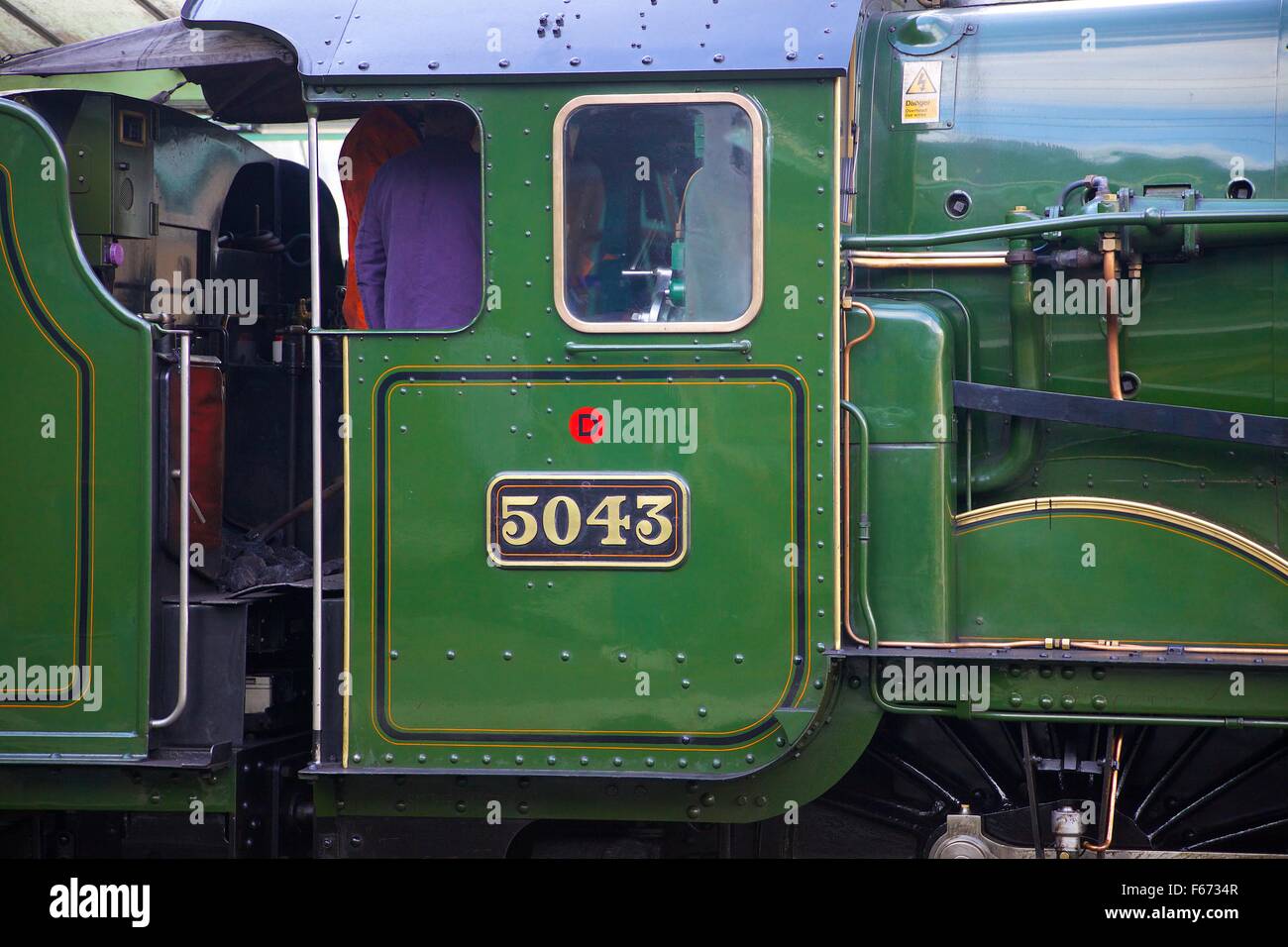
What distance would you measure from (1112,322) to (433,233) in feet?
6.56

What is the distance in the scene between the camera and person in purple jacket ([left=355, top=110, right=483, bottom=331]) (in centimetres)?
378

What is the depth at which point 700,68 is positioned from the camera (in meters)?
3.39

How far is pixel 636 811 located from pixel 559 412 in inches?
45.4

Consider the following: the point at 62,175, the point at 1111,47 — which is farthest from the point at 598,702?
the point at 1111,47

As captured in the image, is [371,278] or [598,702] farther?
[371,278]

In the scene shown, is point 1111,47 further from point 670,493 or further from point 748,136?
point 670,493

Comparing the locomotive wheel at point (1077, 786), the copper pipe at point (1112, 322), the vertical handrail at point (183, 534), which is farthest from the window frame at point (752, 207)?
the locomotive wheel at point (1077, 786)

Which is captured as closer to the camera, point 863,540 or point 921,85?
point 863,540

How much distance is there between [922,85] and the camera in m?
3.86

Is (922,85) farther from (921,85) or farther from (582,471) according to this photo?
(582,471)

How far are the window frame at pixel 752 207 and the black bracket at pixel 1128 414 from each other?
69cm

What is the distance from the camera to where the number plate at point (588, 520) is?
3436 millimetres

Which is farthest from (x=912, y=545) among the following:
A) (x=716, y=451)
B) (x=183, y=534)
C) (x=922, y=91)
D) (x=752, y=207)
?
(x=183, y=534)

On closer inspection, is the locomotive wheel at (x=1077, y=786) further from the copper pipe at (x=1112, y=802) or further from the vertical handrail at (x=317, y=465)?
the vertical handrail at (x=317, y=465)
